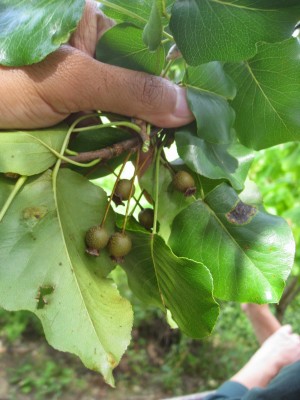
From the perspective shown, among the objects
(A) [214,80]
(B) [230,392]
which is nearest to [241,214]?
(A) [214,80]

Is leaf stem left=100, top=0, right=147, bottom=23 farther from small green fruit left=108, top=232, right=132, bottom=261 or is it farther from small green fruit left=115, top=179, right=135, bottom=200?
small green fruit left=108, top=232, right=132, bottom=261

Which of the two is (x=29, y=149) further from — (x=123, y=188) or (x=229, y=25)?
(x=229, y=25)

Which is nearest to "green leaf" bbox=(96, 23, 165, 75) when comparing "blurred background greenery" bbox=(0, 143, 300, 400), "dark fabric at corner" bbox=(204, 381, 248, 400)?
"dark fabric at corner" bbox=(204, 381, 248, 400)

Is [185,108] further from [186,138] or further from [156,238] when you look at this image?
[156,238]

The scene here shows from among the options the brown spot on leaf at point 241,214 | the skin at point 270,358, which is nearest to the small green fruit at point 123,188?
the brown spot on leaf at point 241,214

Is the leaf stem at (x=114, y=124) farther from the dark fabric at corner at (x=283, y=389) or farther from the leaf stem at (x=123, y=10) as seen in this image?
the dark fabric at corner at (x=283, y=389)

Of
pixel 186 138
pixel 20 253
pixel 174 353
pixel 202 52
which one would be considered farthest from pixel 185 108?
pixel 174 353
